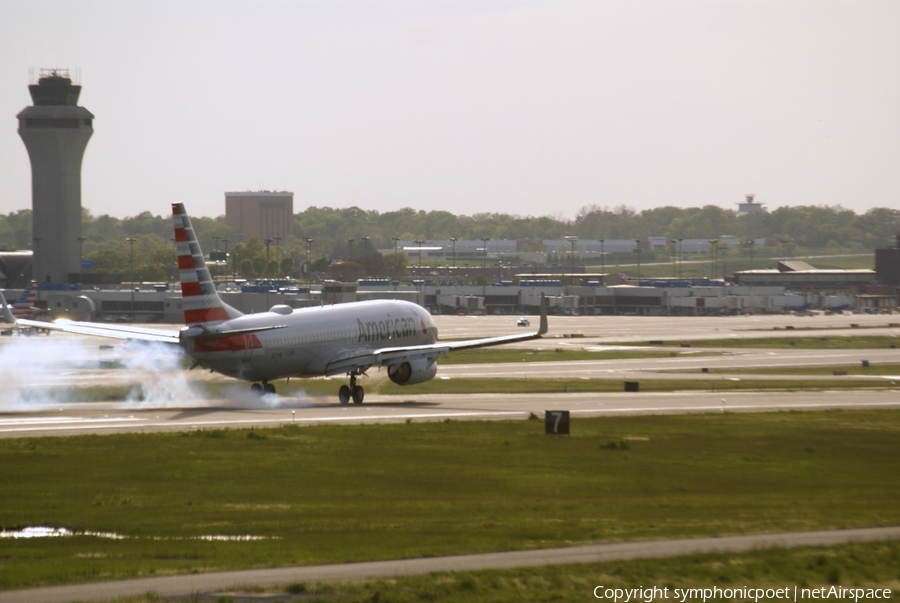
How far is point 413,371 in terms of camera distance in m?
75.6

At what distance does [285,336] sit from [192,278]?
7570 millimetres

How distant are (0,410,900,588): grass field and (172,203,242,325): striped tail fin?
11.1m

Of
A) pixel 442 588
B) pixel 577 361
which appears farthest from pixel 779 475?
pixel 577 361

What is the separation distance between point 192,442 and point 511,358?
2765 inches

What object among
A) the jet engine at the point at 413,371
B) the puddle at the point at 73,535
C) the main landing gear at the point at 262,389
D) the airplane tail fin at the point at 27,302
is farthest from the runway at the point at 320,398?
the airplane tail fin at the point at 27,302

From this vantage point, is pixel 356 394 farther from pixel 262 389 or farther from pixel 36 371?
pixel 36 371

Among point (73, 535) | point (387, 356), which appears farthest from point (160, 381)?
point (73, 535)

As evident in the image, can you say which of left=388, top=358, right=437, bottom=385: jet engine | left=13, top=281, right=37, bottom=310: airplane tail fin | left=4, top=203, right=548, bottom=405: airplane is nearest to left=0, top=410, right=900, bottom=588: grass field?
left=4, top=203, right=548, bottom=405: airplane

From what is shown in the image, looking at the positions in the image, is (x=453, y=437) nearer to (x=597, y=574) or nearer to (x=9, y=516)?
(x=9, y=516)

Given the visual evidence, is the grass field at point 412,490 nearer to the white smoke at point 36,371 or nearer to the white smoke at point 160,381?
the white smoke at point 160,381

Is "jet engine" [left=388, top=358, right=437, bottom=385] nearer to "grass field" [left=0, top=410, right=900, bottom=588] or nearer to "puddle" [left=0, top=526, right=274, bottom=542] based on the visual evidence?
"grass field" [left=0, top=410, right=900, bottom=588]

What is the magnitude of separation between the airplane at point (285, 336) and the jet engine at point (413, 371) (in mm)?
60

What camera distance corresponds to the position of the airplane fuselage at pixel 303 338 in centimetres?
6681

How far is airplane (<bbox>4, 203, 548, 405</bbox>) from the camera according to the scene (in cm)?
6569
